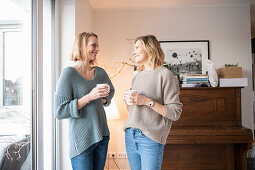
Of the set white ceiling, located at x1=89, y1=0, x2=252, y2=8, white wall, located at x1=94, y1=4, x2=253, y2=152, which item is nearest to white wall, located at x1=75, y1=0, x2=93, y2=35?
white ceiling, located at x1=89, y1=0, x2=252, y2=8

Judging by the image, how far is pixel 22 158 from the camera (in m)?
1.49

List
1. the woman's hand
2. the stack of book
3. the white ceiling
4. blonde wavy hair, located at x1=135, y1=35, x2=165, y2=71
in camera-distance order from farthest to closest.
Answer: the white ceiling
the stack of book
blonde wavy hair, located at x1=135, y1=35, x2=165, y2=71
the woman's hand

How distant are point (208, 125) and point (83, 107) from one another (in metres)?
1.76

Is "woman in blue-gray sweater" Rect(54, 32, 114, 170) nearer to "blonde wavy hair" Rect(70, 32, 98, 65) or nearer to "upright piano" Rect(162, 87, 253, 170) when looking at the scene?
"blonde wavy hair" Rect(70, 32, 98, 65)

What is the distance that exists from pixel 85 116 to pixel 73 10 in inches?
53.3

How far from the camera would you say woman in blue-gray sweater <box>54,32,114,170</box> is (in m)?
1.19

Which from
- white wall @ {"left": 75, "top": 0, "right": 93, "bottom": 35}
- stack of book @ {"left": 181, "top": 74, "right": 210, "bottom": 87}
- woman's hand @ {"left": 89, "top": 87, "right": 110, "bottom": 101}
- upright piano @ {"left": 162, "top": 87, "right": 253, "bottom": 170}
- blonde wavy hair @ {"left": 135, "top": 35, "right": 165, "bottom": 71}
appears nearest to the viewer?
woman's hand @ {"left": 89, "top": 87, "right": 110, "bottom": 101}

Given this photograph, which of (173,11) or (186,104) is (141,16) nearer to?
(173,11)

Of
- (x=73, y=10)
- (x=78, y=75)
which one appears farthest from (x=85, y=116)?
(x=73, y=10)

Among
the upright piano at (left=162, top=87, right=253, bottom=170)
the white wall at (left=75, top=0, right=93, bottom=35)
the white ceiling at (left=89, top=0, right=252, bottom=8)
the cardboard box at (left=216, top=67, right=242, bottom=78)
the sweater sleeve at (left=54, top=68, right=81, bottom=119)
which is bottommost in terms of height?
the upright piano at (left=162, top=87, right=253, bottom=170)

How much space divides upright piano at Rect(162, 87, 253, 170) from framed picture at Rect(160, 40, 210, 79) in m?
0.55

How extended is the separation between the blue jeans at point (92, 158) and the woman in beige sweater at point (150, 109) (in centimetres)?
18

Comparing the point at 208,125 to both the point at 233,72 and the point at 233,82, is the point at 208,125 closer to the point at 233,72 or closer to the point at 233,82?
the point at 233,82

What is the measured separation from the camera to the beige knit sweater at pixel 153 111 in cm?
117
